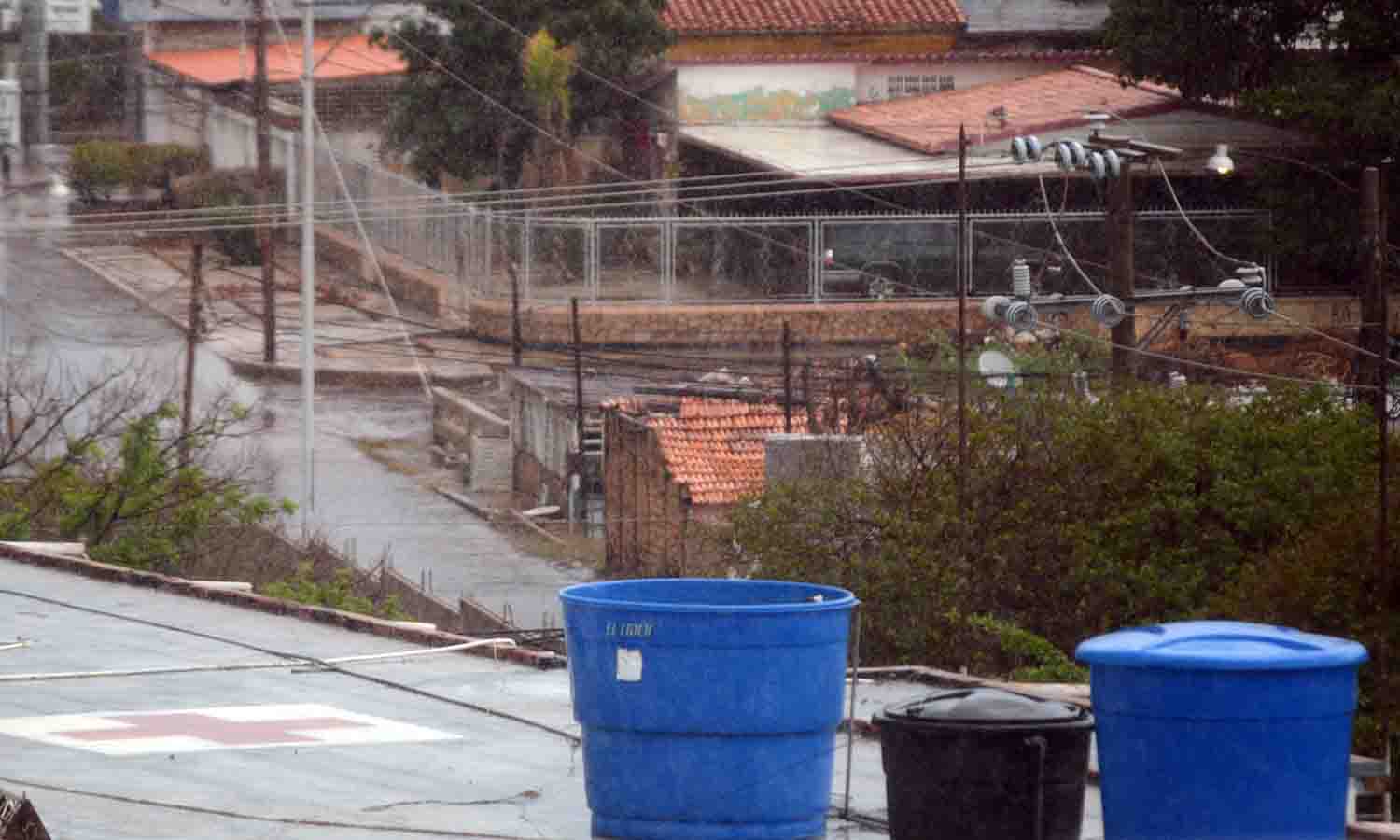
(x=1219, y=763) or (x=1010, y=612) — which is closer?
(x=1219, y=763)

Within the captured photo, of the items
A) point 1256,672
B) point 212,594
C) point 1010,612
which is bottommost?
point 1010,612

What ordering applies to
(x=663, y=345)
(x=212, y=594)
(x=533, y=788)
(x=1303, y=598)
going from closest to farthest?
(x=533, y=788), (x=212, y=594), (x=1303, y=598), (x=663, y=345)

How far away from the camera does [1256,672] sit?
7.19 meters

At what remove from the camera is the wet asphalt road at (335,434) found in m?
32.1

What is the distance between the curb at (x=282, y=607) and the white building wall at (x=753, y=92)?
32.1m

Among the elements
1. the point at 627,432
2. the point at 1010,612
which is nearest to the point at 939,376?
the point at 627,432

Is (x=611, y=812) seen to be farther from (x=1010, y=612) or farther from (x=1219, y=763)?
(x=1010, y=612)

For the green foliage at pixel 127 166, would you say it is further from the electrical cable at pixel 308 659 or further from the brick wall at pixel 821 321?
the electrical cable at pixel 308 659

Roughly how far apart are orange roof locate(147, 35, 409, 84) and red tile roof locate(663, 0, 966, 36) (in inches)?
352

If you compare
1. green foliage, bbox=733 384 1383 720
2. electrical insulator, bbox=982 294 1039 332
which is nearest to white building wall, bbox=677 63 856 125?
electrical insulator, bbox=982 294 1039 332

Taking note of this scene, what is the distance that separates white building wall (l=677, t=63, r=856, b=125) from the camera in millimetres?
48406

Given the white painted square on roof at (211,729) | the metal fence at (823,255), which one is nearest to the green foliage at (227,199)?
the metal fence at (823,255)

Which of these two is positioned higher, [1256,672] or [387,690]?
[1256,672]

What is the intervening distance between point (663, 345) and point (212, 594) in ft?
87.3
